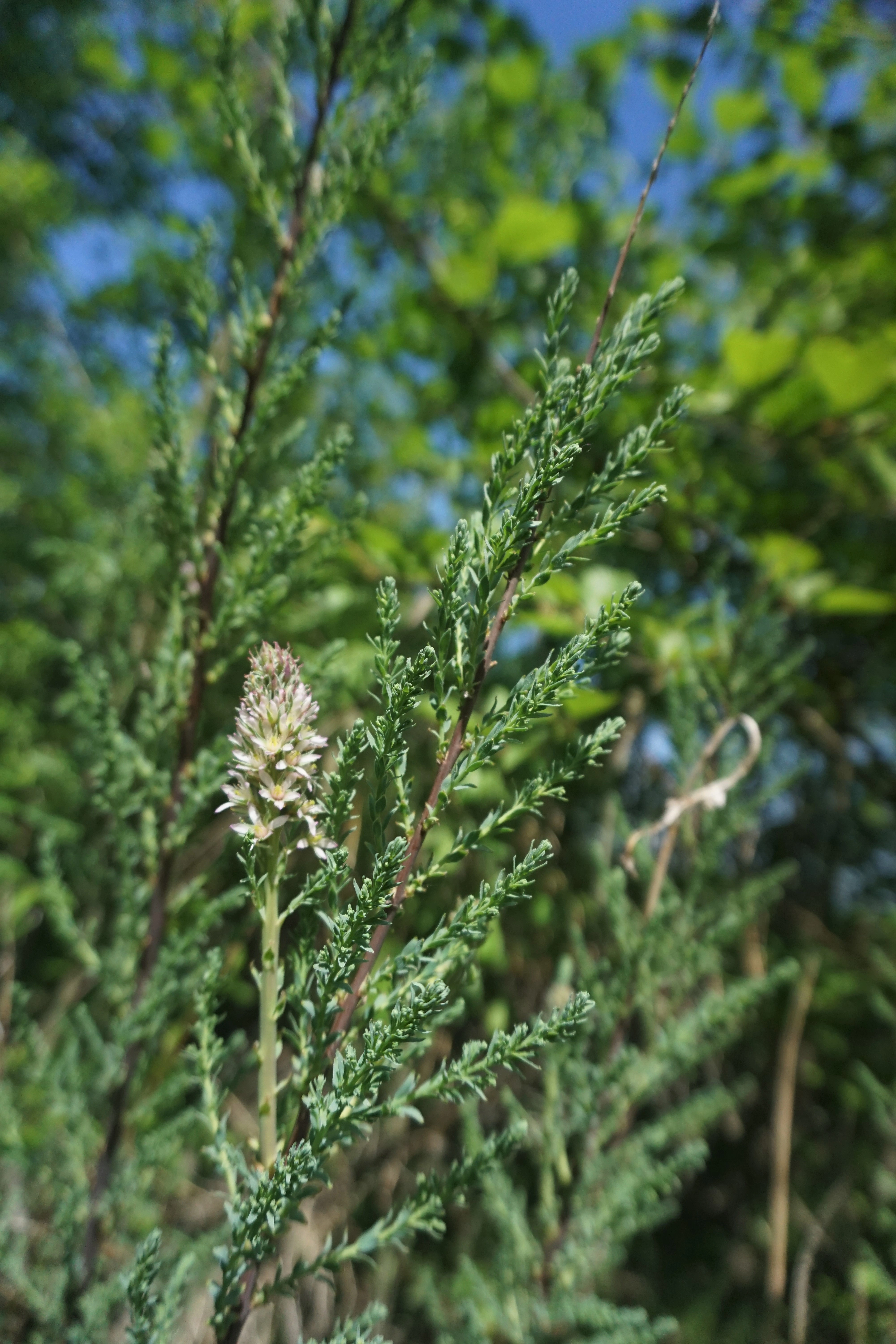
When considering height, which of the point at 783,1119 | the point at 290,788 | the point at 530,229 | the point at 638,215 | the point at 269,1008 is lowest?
the point at 783,1119

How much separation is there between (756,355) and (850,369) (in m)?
0.14

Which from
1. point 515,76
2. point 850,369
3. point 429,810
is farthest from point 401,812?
point 515,76

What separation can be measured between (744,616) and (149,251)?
6.35 feet

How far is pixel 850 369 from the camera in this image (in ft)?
3.75

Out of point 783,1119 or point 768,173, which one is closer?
point 783,1119

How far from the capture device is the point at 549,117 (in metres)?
1.86

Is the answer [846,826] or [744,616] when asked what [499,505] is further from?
[846,826]

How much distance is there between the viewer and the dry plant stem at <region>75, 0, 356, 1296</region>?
79cm

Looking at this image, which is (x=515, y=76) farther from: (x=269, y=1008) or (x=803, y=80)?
(x=269, y=1008)

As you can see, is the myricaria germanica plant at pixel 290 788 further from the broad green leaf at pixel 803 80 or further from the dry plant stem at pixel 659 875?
the broad green leaf at pixel 803 80

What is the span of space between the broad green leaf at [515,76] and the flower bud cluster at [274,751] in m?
1.72

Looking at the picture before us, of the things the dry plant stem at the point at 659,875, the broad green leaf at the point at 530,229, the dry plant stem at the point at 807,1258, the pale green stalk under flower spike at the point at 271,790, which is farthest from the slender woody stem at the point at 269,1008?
the broad green leaf at the point at 530,229

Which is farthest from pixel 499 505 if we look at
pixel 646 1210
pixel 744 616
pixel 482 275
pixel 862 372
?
pixel 482 275

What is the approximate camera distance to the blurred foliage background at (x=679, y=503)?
1.26 meters
